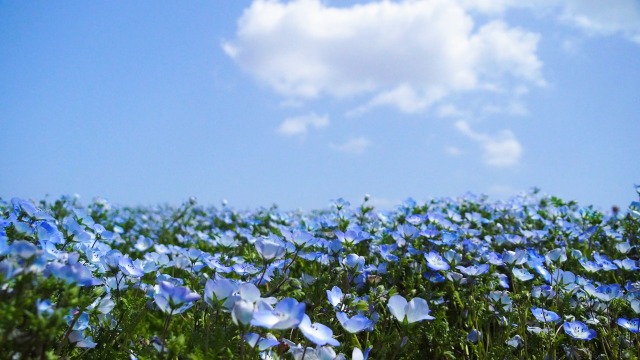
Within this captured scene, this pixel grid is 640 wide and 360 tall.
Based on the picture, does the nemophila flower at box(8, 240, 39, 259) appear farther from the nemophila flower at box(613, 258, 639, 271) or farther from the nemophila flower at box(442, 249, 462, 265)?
the nemophila flower at box(613, 258, 639, 271)

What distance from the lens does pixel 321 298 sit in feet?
8.36

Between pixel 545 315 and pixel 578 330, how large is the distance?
20 cm

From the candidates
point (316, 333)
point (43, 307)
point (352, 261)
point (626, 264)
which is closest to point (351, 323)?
point (316, 333)

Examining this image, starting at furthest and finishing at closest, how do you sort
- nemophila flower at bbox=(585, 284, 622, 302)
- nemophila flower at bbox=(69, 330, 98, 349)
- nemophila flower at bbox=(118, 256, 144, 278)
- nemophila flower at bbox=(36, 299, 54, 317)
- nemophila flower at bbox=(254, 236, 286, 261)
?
A: nemophila flower at bbox=(585, 284, 622, 302) < nemophila flower at bbox=(118, 256, 144, 278) < nemophila flower at bbox=(254, 236, 286, 261) < nemophila flower at bbox=(69, 330, 98, 349) < nemophila flower at bbox=(36, 299, 54, 317)

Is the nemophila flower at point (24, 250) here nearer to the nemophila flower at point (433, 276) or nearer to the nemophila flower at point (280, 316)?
the nemophila flower at point (280, 316)

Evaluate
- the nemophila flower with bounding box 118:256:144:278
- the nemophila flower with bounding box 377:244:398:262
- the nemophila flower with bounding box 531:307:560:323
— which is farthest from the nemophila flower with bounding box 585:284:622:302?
the nemophila flower with bounding box 118:256:144:278

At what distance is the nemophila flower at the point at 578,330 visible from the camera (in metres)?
2.55

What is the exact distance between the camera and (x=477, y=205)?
6.03 meters

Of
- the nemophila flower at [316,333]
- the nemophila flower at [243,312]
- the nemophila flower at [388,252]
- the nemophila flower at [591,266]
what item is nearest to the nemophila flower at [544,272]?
the nemophila flower at [591,266]

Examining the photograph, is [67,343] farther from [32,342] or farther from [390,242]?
[390,242]

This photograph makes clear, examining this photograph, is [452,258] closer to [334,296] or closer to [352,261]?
[352,261]

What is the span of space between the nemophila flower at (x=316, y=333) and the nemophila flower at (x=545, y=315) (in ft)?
4.20

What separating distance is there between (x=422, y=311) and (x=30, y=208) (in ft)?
6.25

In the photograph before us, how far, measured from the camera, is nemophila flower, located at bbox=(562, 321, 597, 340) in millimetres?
2553
